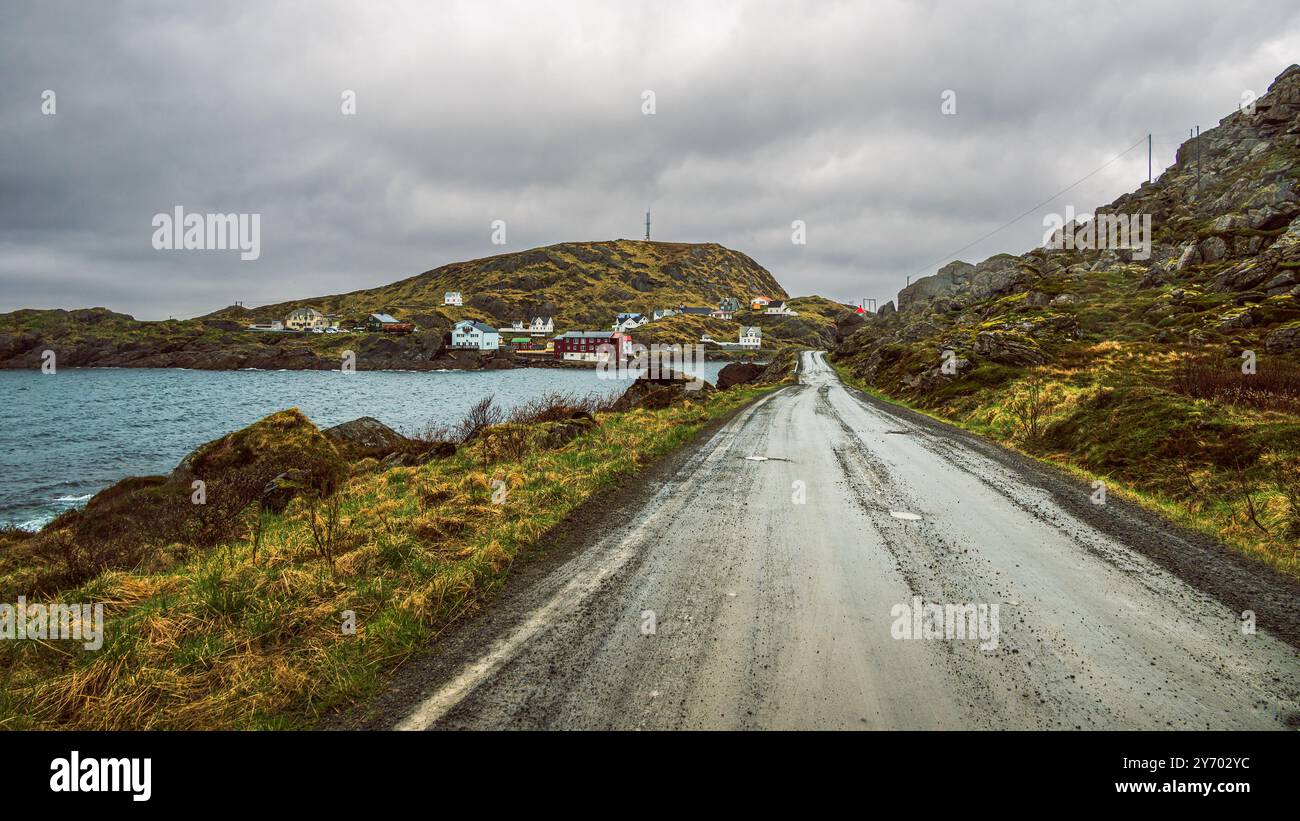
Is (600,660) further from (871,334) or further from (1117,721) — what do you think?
(871,334)

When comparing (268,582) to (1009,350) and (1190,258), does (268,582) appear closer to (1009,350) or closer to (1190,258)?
(1009,350)

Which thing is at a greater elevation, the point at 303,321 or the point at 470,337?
the point at 303,321

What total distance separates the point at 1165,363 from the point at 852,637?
1094 inches

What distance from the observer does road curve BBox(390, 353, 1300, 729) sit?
378cm

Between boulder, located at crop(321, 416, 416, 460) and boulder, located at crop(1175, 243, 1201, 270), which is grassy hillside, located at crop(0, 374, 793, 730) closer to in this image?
boulder, located at crop(321, 416, 416, 460)

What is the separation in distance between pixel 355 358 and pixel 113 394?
61.1 metres

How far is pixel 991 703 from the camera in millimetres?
3846

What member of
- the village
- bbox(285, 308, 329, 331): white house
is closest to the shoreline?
the village

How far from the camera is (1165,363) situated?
75.5 ft

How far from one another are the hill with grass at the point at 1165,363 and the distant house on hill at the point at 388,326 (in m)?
120

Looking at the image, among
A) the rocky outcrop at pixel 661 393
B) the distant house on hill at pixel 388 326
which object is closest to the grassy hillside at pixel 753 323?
the distant house on hill at pixel 388 326

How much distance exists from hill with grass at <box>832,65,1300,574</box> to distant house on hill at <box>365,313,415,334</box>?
120m

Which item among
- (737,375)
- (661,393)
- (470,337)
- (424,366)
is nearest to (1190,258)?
(737,375)

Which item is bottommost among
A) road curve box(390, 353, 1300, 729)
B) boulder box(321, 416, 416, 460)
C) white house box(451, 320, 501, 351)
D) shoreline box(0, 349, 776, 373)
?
road curve box(390, 353, 1300, 729)
